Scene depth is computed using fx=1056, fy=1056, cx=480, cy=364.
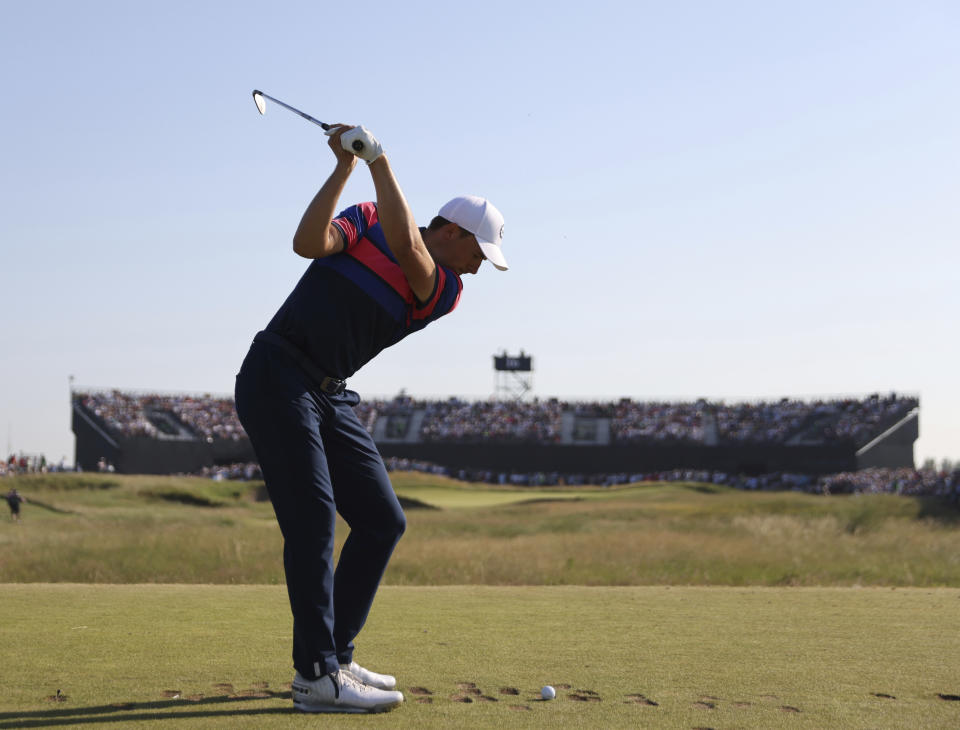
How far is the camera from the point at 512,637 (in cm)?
629

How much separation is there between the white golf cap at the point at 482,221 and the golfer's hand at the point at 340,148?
579 mm

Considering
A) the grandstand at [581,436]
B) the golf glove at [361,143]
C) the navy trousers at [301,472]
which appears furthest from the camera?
the grandstand at [581,436]

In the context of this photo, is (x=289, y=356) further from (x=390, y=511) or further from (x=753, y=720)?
(x=753, y=720)

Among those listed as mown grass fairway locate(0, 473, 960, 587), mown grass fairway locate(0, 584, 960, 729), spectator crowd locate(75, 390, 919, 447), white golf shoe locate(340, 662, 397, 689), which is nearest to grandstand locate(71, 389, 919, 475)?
spectator crowd locate(75, 390, 919, 447)

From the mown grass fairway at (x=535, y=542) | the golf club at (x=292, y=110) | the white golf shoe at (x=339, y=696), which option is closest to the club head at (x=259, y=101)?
the golf club at (x=292, y=110)

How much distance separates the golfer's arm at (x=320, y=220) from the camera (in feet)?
13.9

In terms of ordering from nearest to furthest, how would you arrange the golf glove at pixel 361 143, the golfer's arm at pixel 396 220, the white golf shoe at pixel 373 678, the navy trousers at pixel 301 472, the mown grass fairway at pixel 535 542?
the golf glove at pixel 361 143 < the golfer's arm at pixel 396 220 < the navy trousers at pixel 301 472 < the white golf shoe at pixel 373 678 < the mown grass fairway at pixel 535 542

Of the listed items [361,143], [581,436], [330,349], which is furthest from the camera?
[581,436]

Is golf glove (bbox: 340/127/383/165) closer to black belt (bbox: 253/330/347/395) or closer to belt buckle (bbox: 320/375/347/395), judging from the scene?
black belt (bbox: 253/330/347/395)

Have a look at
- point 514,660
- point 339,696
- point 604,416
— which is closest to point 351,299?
point 339,696

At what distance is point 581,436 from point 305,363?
204ft

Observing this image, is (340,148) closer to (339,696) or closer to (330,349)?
(330,349)

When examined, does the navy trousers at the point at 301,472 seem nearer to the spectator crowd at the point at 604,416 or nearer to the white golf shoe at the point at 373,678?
the white golf shoe at the point at 373,678

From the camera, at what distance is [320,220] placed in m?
4.23
